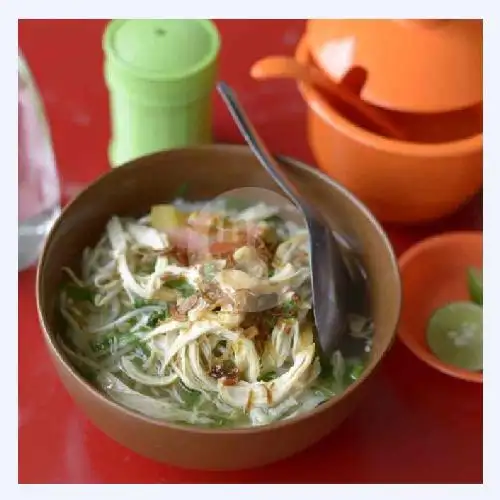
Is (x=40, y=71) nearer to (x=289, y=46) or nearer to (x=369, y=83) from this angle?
(x=289, y=46)

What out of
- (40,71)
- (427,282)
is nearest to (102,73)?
(40,71)

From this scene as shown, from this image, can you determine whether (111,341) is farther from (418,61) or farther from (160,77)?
(418,61)

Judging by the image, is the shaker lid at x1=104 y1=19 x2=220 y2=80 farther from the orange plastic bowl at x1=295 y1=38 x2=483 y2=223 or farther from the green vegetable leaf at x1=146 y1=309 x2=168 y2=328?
the green vegetable leaf at x1=146 y1=309 x2=168 y2=328

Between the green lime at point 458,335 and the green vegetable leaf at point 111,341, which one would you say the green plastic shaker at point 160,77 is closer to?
the green vegetable leaf at point 111,341

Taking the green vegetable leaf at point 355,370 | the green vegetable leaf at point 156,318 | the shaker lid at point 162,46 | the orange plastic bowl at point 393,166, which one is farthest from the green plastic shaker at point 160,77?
the green vegetable leaf at point 355,370

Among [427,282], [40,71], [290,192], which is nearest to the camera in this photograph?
[290,192]

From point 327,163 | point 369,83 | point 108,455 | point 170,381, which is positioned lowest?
point 108,455
